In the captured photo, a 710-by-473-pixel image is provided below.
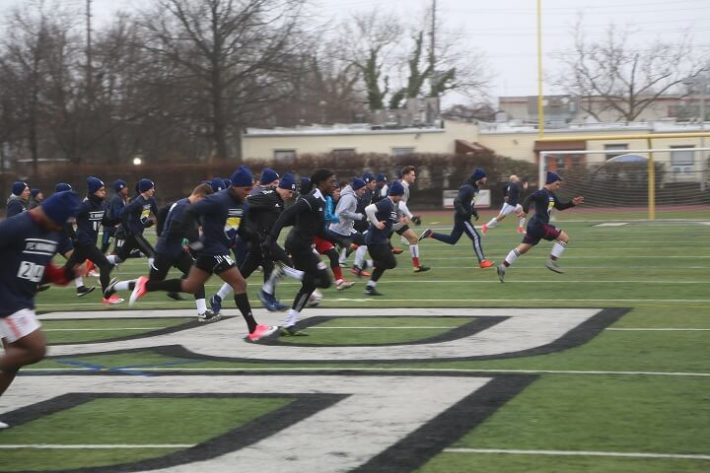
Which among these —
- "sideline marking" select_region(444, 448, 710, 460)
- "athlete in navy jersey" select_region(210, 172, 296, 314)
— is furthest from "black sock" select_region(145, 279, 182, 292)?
"sideline marking" select_region(444, 448, 710, 460)

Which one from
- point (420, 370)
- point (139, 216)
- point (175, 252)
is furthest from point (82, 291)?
point (420, 370)

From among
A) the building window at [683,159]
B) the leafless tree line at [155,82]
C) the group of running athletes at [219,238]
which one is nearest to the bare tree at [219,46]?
the leafless tree line at [155,82]

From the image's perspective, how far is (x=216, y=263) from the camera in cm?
1280

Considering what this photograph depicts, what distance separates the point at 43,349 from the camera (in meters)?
8.30

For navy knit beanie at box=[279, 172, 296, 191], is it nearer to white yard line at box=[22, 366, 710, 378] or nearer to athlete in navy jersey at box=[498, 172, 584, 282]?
athlete in navy jersey at box=[498, 172, 584, 282]

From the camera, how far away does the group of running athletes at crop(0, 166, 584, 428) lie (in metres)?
8.28

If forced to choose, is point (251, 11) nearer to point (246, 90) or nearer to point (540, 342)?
point (246, 90)

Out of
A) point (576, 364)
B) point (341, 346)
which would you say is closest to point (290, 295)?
point (341, 346)

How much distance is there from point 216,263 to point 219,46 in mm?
43270

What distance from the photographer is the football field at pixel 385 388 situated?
24.4 ft

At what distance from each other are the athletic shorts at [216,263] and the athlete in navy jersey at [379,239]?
507 centimetres

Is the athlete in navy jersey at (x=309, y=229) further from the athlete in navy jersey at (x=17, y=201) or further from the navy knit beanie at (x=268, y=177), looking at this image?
the athlete in navy jersey at (x=17, y=201)

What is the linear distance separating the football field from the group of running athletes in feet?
2.01

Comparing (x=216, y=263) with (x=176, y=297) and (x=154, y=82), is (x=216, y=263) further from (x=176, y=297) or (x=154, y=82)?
(x=154, y=82)
